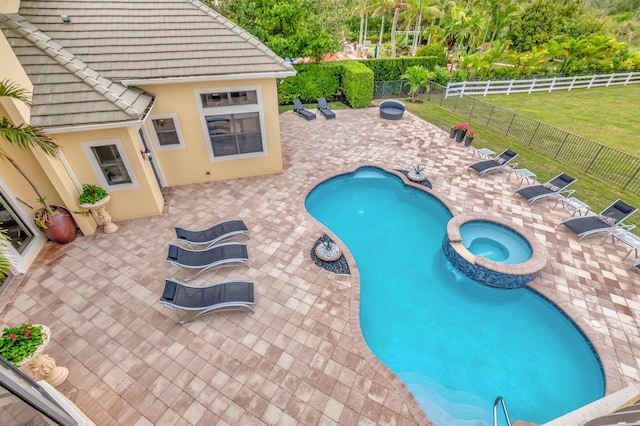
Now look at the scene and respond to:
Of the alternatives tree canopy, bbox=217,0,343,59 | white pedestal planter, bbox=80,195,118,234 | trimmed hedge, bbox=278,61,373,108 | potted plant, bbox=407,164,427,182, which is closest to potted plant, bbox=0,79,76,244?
white pedestal planter, bbox=80,195,118,234

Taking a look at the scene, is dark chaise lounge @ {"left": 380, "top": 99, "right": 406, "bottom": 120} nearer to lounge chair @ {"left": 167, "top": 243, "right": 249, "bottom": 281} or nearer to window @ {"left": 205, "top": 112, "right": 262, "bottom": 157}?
window @ {"left": 205, "top": 112, "right": 262, "bottom": 157}

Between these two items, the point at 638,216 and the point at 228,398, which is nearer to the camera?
the point at 228,398

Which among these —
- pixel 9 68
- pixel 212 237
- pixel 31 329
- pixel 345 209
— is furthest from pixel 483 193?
pixel 9 68

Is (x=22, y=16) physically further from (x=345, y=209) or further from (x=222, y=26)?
(x=345, y=209)

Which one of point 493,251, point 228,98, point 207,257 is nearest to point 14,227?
point 207,257

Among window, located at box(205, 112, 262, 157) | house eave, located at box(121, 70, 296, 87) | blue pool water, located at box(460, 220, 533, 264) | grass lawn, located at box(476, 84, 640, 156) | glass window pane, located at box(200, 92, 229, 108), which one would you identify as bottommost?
blue pool water, located at box(460, 220, 533, 264)
